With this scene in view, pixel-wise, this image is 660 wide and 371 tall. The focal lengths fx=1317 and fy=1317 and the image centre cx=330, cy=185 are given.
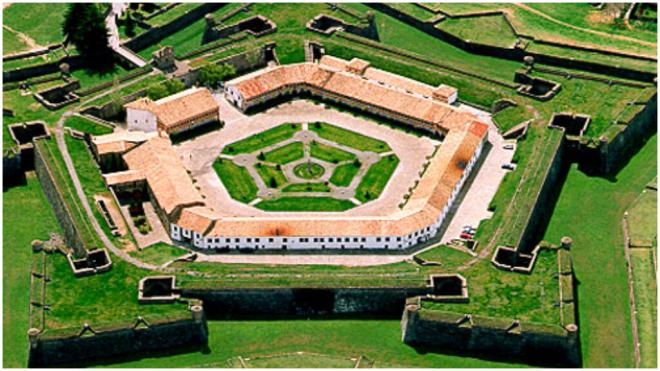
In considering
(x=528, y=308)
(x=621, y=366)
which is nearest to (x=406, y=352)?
(x=528, y=308)

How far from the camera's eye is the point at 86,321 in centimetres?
19562

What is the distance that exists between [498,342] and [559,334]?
362 inches

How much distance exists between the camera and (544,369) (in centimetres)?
19462

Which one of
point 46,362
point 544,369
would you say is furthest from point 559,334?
point 46,362

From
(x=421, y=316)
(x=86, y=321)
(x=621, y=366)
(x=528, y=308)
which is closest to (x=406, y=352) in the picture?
(x=421, y=316)

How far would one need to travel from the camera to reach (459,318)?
7746 inches

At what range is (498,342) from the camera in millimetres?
196625

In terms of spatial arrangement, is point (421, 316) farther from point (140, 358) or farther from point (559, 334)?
point (140, 358)

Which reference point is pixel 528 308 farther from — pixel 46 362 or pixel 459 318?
pixel 46 362

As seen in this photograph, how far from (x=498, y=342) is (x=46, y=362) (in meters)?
66.9

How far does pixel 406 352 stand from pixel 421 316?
19.8 feet

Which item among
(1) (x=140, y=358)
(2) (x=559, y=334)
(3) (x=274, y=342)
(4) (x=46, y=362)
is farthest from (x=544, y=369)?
(4) (x=46, y=362)

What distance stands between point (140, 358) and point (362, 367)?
33118 mm

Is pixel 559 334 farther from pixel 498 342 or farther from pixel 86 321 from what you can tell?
pixel 86 321
